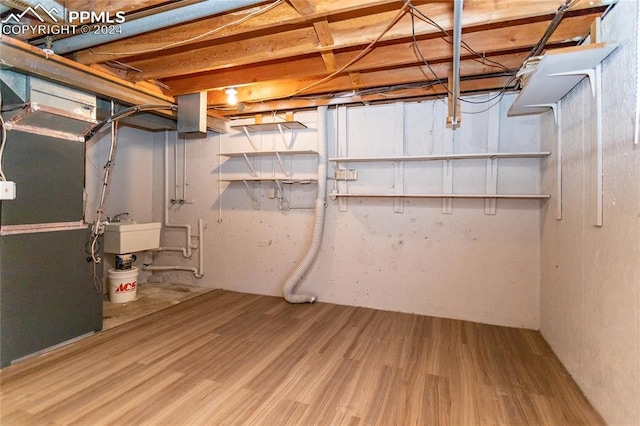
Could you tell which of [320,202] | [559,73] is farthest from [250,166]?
[559,73]

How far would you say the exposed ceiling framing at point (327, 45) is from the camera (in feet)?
5.91

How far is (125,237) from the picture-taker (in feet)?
10.8

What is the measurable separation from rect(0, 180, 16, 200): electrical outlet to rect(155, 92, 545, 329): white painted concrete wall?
2.18 meters

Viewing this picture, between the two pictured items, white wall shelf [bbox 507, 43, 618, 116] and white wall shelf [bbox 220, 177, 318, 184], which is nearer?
white wall shelf [bbox 507, 43, 618, 116]

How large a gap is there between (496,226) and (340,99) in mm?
2004

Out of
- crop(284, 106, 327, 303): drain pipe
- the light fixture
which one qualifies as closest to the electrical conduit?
crop(284, 106, 327, 303): drain pipe

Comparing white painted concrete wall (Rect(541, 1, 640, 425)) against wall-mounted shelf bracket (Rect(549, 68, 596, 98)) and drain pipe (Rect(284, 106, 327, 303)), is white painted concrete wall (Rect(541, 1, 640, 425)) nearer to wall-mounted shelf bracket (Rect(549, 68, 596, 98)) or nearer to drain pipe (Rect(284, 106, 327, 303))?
wall-mounted shelf bracket (Rect(549, 68, 596, 98))

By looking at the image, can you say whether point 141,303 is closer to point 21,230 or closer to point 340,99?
point 21,230

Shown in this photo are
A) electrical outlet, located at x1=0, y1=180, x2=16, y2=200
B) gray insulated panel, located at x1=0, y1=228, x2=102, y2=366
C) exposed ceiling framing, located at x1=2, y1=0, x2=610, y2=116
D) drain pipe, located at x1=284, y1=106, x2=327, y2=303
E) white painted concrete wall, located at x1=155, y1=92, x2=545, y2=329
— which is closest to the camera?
exposed ceiling framing, located at x1=2, y1=0, x2=610, y2=116

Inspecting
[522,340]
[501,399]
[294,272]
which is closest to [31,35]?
[294,272]

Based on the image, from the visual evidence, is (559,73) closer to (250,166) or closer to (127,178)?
(250,166)

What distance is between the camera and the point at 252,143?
3758 millimetres

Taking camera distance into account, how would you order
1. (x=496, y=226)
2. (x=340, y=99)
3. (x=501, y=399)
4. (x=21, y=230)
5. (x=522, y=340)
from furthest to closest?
(x=340, y=99), (x=496, y=226), (x=522, y=340), (x=21, y=230), (x=501, y=399)

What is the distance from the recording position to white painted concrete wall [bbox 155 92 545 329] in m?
2.92
